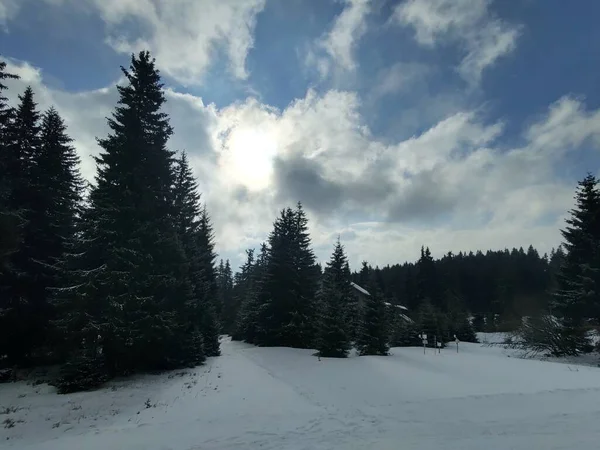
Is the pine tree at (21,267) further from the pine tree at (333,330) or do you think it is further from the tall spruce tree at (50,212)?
the pine tree at (333,330)

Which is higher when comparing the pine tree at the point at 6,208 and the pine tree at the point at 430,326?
the pine tree at the point at 6,208

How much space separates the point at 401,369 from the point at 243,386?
315 inches

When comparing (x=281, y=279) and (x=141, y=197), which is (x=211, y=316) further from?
(x=141, y=197)

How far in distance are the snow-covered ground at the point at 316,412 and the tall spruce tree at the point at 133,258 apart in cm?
188

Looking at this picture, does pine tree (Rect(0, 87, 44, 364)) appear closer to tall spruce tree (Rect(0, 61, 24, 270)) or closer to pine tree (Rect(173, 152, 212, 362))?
tall spruce tree (Rect(0, 61, 24, 270))

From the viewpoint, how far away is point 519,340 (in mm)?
31484

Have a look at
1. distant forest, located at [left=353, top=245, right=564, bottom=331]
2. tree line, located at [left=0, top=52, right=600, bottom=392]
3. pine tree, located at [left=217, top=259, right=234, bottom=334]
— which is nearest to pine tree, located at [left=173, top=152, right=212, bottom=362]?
tree line, located at [left=0, top=52, right=600, bottom=392]

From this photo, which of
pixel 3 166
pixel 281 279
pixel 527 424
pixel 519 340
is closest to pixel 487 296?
pixel 519 340

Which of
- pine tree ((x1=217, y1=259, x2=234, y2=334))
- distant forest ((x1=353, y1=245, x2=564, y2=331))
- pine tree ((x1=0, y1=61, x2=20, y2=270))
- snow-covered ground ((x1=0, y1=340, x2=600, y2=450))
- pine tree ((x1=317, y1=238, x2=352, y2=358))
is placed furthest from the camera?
distant forest ((x1=353, y1=245, x2=564, y2=331))

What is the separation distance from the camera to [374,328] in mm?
23750

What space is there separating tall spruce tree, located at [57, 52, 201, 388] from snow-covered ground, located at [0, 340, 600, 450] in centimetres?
188

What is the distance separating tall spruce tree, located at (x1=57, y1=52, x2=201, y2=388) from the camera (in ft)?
47.1

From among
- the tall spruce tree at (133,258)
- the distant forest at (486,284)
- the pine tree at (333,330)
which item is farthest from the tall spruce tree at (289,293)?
the distant forest at (486,284)

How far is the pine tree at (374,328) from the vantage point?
23.4 metres
